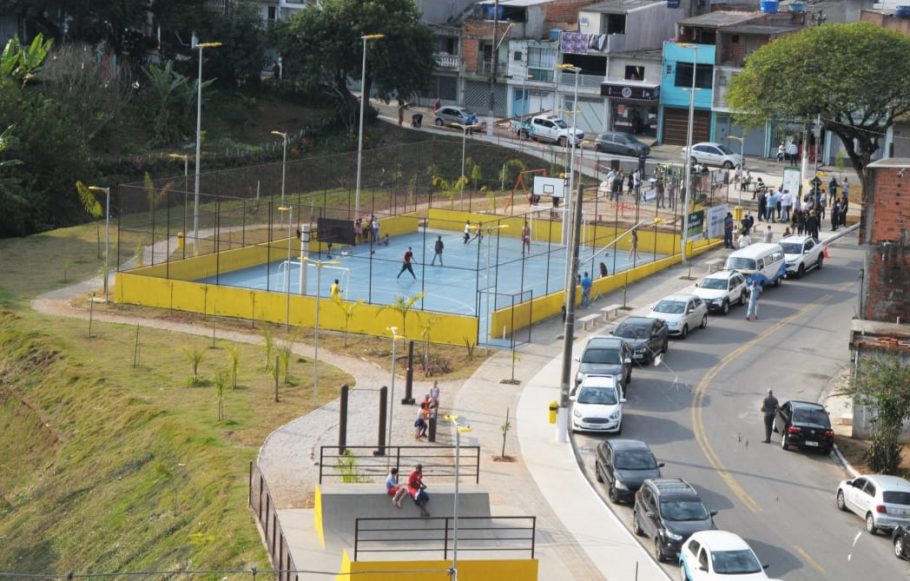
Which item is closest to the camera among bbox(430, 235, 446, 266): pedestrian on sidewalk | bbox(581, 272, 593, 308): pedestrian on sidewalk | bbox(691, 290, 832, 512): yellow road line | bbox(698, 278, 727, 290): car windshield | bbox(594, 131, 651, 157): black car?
bbox(691, 290, 832, 512): yellow road line

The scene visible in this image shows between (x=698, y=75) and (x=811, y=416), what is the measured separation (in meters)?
57.1

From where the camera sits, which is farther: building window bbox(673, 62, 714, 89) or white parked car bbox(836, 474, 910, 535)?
building window bbox(673, 62, 714, 89)

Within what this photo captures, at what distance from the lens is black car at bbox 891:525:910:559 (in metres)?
36.5

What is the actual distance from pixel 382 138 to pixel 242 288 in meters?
38.1

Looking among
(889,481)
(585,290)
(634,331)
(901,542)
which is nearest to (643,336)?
(634,331)

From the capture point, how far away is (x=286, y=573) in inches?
1302

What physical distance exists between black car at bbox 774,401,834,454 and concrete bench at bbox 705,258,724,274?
21.9 m

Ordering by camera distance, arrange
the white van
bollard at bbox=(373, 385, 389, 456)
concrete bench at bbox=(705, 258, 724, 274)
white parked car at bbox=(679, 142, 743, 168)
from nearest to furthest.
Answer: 1. bollard at bbox=(373, 385, 389, 456)
2. the white van
3. concrete bench at bbox=(705, 258, 724, 274)
4. white parked car at bbox=(679, 142, 743, 168)

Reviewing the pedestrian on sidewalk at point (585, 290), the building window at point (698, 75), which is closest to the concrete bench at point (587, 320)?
the pedestrian on sidewalk at point (585, 290)

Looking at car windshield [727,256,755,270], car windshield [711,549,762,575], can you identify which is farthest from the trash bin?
car windshield [727,256,755,270]

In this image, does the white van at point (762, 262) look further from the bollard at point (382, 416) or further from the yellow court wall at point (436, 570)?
the yellow court wall at point (436, 570)

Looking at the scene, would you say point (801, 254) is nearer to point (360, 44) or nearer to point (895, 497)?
point (895, 497)

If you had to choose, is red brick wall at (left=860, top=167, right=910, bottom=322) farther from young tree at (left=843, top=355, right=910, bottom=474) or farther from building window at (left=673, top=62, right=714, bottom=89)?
building window at (left=673, top=62, right=714, bottom=89)

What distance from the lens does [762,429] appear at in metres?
46.9
